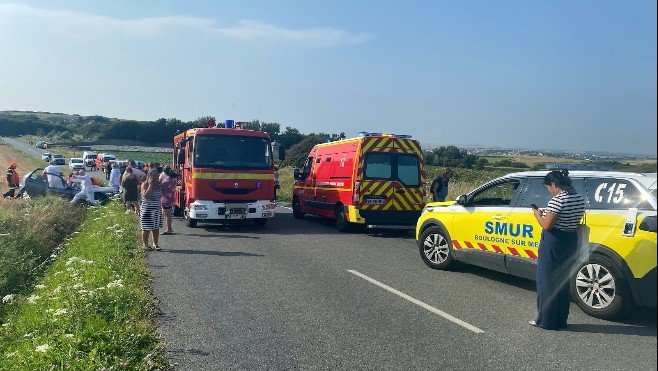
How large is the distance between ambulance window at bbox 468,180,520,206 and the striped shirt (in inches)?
84.5

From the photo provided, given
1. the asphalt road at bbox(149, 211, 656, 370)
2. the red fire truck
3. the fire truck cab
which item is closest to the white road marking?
the asphalt road at bbox(149, 211, 656, 370)

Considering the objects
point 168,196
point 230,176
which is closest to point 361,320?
point 168,196

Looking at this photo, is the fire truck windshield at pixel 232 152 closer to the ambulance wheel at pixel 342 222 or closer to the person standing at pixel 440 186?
the ambulance wheel at pixel 342 222

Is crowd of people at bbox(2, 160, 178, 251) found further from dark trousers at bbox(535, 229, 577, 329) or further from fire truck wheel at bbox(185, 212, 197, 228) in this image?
dark trousers at bbox(535, 229, 577, 329)

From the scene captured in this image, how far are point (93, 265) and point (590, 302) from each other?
6.91m

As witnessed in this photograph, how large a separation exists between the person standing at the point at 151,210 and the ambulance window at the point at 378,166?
5.04 meters

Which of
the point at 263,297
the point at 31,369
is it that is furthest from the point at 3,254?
the point at 31,369

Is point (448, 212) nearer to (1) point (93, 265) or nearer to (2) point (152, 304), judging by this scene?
(2) point (152, 304)

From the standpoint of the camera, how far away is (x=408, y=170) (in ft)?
45.3

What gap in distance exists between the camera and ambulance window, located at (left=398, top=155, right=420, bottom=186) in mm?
13711

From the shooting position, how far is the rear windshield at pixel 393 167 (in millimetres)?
13531

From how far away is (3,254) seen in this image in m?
10.2

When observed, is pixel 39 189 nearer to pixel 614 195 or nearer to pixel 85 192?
pixel 85 192

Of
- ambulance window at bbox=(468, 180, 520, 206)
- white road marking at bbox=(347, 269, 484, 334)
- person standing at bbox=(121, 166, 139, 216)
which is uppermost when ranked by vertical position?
ambulance window at bbox=(468, 180, 520, 206)
